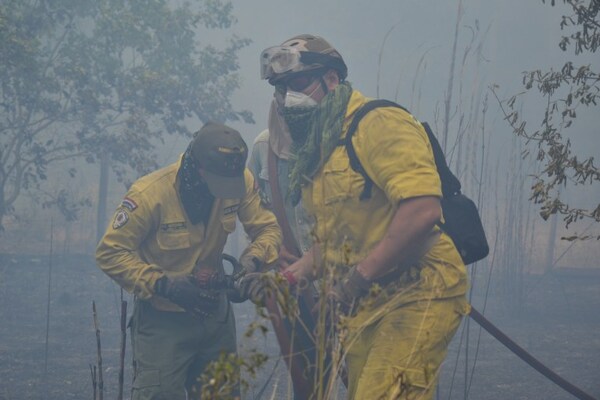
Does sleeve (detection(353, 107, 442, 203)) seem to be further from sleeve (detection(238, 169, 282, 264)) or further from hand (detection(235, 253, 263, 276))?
sleeve (detection(238, 169, 282, 264))

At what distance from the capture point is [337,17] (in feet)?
118

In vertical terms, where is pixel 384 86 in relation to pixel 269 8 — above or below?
below

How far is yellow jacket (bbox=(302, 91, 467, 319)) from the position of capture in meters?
3.00

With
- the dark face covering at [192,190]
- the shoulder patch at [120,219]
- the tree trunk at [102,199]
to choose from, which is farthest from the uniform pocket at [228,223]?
the tree trunk at [102,199]

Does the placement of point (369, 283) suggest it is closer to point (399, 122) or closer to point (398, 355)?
point (398, 355)

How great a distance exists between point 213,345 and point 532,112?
3066cm

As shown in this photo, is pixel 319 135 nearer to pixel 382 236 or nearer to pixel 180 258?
pixel 382 236

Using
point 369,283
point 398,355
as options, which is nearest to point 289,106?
point 369,283

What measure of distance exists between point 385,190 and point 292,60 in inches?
32.3

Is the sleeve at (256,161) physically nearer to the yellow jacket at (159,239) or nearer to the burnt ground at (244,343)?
the yellow jacket at (159,239)

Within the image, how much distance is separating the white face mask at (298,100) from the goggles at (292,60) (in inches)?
4.3

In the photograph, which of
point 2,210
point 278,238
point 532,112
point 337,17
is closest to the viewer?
point 278,238

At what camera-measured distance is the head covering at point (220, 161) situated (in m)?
4.04

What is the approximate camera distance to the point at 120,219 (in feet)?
13.3
